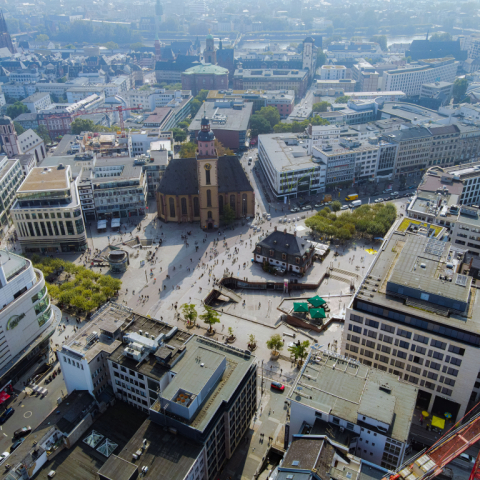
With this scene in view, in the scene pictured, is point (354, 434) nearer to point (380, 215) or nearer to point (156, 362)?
point (156, 362)

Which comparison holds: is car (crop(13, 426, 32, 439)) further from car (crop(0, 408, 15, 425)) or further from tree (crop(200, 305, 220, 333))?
tree (crop(200, 305, 220, 333))

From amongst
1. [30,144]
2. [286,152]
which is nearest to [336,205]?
[286,152]

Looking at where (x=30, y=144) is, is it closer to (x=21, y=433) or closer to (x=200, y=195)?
(x=200, y=195)

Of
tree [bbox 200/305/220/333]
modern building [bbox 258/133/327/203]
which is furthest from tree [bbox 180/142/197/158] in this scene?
tree [bbox 200/305/220/333]

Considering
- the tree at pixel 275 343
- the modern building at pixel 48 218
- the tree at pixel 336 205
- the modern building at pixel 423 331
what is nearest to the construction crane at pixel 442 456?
the modern building at pixel 423 331

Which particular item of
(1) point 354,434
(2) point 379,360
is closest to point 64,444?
(1) point 354,434
